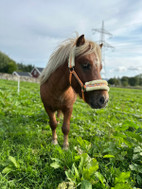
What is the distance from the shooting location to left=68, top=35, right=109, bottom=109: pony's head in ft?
6.24

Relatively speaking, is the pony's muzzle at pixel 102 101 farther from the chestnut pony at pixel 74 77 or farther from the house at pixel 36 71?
the house at pixel 36 71

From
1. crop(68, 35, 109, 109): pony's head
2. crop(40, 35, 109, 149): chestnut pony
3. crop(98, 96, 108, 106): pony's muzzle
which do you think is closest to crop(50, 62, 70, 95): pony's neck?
crop(40, 35, 109, 149): chestnut pony

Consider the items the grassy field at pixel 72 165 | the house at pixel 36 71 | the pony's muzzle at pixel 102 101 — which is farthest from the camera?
the house at pixel 36 71

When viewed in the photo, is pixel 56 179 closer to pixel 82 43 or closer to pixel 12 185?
pixel 12 185

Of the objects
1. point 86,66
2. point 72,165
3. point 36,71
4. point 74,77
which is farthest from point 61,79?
point 36,71

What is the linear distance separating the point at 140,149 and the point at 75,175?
45.3 inches

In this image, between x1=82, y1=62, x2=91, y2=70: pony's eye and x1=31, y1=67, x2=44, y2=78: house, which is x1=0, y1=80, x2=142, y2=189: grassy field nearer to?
x1=82, y1=62, x2=91, y2=70: pony's eye

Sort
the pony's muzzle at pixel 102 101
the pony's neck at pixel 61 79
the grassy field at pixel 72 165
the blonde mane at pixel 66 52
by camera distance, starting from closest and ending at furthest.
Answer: the grassy field at pixel 72 165
the pony's muzzle at pixel 102 101
the blonde mane at pixel 66 52
the pony's neck at pixel 61 79

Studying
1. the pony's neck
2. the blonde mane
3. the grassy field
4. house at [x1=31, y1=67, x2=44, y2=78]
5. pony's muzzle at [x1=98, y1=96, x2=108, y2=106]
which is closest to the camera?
the grassy field

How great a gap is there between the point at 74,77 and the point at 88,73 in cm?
26

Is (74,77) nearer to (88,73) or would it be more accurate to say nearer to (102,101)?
(88,73)

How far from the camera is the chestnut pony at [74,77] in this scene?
1.94m

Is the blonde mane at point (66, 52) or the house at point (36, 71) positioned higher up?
the house at point (36, 71)

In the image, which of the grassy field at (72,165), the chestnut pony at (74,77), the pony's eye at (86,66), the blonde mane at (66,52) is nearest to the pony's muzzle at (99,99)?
the chestnut pony at (74,77)
